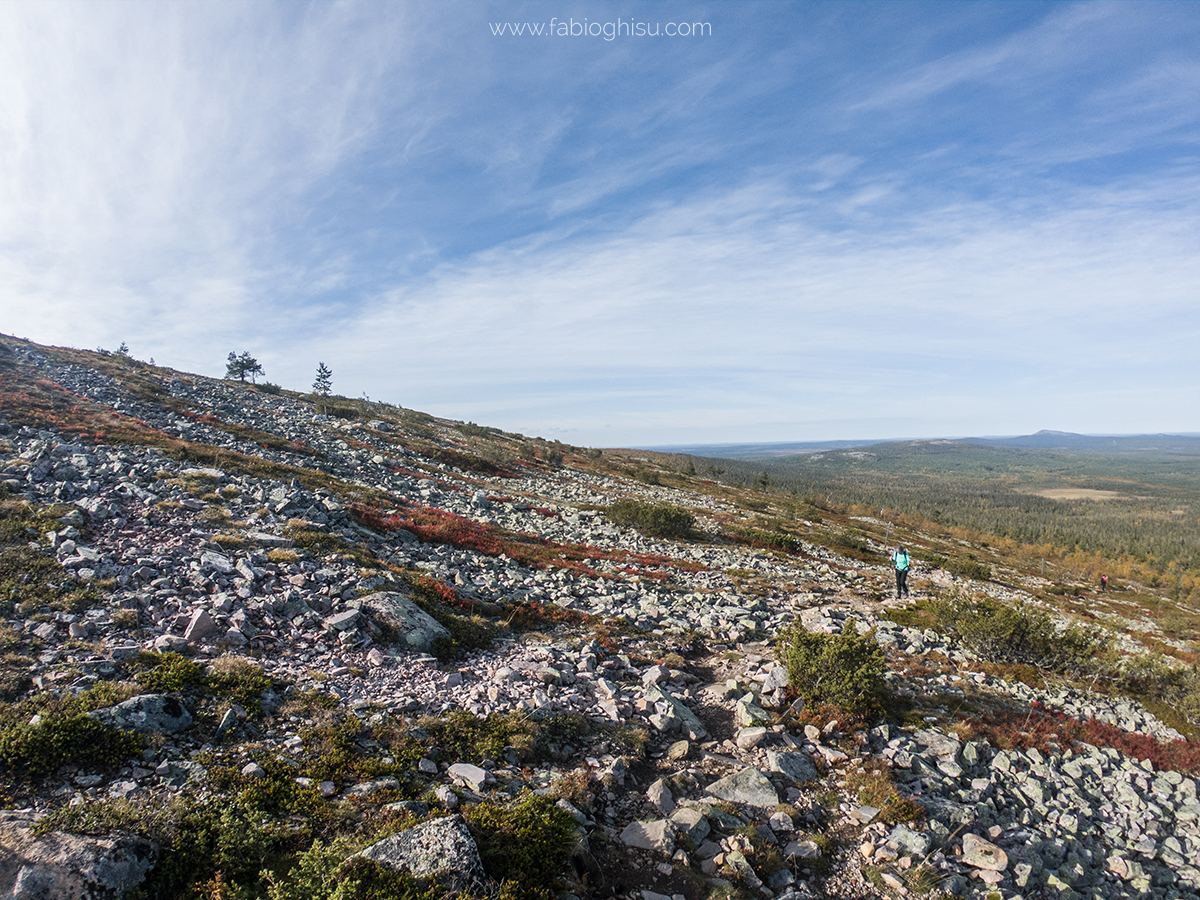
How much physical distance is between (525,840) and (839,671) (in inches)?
296

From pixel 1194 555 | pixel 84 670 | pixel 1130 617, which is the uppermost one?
pixel 84 670

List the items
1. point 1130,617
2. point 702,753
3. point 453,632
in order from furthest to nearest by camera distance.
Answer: point 1130,617, point 453,632, point 702,753

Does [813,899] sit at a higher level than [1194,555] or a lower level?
higher

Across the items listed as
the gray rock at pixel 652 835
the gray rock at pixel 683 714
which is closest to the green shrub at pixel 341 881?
the gray rock at pixel 652 835

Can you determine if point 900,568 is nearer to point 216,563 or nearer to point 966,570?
point 966,570

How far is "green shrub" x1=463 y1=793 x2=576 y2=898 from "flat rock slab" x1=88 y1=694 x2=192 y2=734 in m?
4.42

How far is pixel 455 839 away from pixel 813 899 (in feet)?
14.5

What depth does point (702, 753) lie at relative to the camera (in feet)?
29.3

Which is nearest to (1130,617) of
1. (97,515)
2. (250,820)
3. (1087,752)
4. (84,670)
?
(1087,752)

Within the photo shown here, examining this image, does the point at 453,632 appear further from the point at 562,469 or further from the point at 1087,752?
the point at 562,469

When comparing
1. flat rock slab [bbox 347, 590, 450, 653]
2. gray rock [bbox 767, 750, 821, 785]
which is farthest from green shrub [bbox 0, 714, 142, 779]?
gray rock [bbox 767, 750, 821, 785]

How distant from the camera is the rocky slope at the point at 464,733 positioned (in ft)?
19.2

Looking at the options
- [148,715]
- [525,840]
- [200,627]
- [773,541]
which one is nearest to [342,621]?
[200,627]

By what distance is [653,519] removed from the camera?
3108 centimetres
